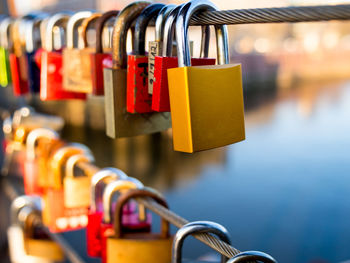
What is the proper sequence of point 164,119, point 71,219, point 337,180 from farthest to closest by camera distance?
1. point 337,180
2. point 71,219
3. point 164,119

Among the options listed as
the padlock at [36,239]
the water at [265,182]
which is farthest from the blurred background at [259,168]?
the padlock at [36,239]

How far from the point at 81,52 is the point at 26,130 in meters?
0.63

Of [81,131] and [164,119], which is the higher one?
[164,119]

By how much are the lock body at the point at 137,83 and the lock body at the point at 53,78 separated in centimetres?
30

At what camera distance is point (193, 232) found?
0.47 meters

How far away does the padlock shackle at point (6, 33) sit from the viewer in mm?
1042

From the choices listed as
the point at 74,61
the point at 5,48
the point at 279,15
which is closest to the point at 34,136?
the point at 5,48

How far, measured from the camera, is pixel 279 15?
34 centimetres

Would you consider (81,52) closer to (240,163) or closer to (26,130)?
(26,130)

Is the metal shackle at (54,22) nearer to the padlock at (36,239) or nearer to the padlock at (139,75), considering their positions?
the padlock at (139,75)

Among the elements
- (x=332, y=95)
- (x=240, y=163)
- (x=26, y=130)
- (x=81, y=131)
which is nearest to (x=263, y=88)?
(x=332, y=95)

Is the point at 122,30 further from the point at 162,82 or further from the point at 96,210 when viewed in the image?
the point at 96,210

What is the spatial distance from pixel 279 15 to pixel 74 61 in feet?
1.51

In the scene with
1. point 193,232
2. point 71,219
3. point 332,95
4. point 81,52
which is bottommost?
point 332,95
